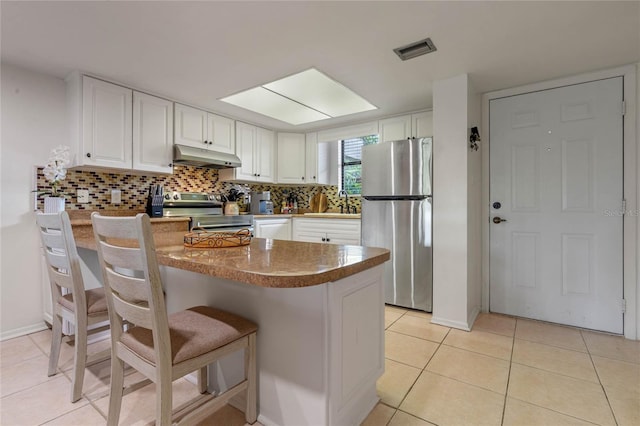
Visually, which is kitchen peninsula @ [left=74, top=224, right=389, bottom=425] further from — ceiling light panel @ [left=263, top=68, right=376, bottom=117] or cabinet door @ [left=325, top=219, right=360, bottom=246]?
cabinet door @ [left=325, top=219, right=360, bottom=246]

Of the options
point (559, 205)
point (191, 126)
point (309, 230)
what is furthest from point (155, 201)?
point (559, 205)

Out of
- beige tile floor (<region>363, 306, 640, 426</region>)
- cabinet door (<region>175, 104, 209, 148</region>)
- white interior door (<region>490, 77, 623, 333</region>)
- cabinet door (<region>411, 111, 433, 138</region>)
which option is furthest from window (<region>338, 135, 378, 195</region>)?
beige tile floor (<region>363, 306, 640, 426</region>)

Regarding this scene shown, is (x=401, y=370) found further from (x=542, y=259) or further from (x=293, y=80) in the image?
(x=293, y=80)

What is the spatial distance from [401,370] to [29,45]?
3317mm

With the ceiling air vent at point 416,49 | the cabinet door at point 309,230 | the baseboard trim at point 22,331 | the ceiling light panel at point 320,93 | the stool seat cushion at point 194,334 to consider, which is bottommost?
the baseboard trim at point 22,331

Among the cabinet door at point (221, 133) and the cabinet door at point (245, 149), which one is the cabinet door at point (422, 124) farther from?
the cabinet door at point (221, 133)

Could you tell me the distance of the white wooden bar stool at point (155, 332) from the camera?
0.98 m

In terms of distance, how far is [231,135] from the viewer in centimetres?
366

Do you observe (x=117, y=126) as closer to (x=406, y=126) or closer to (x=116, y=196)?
(x=116, y=196)

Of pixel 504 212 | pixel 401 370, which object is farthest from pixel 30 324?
pixel 504 212

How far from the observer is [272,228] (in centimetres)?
387

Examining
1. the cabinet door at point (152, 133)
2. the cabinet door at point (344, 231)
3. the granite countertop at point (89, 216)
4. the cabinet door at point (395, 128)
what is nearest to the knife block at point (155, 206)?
the granite countertop at point (89, 216)

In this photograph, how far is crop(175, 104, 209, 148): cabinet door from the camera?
314cm

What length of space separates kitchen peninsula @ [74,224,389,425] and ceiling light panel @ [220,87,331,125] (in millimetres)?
2070
